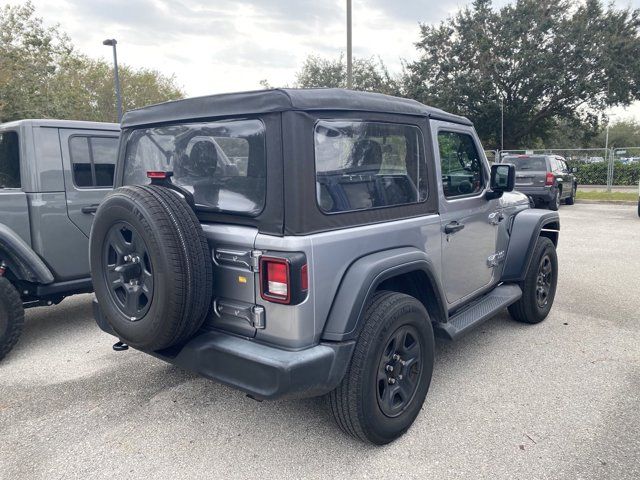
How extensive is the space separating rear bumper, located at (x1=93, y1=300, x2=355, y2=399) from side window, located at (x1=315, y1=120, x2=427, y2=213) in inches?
29.4

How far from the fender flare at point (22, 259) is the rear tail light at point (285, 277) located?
2.64m

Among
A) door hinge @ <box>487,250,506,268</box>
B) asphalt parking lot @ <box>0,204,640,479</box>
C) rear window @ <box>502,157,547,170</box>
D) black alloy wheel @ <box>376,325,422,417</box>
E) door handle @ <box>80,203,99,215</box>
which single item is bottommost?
asphalt parking lot @ <box>0,204,640,479</box>

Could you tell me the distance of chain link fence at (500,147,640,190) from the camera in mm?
19141

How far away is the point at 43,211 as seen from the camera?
4.24 meters

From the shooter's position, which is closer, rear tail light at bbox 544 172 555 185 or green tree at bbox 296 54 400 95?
rear tail light at bbox 544 172 555 185

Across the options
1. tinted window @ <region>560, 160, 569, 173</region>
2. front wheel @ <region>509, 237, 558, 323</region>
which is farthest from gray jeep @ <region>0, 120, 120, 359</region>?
tinted window @ <region>560, 160, 569, 173</region>

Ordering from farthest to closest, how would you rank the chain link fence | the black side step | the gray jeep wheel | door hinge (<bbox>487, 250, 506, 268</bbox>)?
the chain link fence < door hinge (<bbox>487, 250, 506, 268</bbox>) < the gray jeep wheel < the black side step

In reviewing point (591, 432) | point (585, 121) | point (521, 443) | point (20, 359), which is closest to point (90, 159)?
point (20, 359)

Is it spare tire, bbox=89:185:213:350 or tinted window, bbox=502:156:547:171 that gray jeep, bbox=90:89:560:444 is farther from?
tinted window, bbox=502:156:547:171

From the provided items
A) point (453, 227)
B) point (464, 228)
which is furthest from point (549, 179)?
point (453, 227)

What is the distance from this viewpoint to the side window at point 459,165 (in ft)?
11.3

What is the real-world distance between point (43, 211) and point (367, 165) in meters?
2.99

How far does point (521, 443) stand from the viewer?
110 inches

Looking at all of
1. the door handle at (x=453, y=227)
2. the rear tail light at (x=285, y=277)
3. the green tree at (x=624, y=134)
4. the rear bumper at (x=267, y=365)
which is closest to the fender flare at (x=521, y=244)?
the door handle at (x=453, y=227)
